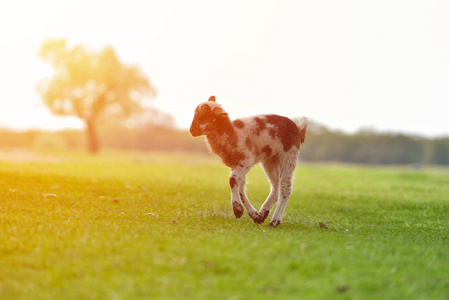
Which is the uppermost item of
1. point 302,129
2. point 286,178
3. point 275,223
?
point 302,129

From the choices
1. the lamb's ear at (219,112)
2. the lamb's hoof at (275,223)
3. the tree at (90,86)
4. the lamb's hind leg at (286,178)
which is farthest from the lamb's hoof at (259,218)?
the tree at (90,86)

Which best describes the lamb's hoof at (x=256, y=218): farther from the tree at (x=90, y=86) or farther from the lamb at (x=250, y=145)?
the tree at (x=90, y=86)

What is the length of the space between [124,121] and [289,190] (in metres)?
38.2

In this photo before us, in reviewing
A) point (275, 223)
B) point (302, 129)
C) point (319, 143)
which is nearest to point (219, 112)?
point (302, 129)

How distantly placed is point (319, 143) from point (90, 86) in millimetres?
27990

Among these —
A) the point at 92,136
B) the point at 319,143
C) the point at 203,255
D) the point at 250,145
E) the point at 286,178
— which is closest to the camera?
the point at 203,255

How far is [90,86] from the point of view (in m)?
41.5

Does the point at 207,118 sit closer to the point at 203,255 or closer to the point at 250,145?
the point at 250,145

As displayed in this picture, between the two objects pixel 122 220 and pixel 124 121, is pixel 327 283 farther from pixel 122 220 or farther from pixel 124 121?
pixel 124 121

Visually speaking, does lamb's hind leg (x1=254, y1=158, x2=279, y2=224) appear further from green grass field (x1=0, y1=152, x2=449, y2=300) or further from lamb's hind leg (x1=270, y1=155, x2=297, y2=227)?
green grass field (x1=0, y1=152, x2=449, y2=300)

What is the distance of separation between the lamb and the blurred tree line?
130ft

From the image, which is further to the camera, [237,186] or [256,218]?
[256,218]

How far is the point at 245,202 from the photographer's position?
300 inches

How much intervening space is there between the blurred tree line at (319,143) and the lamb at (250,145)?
39533 mm
